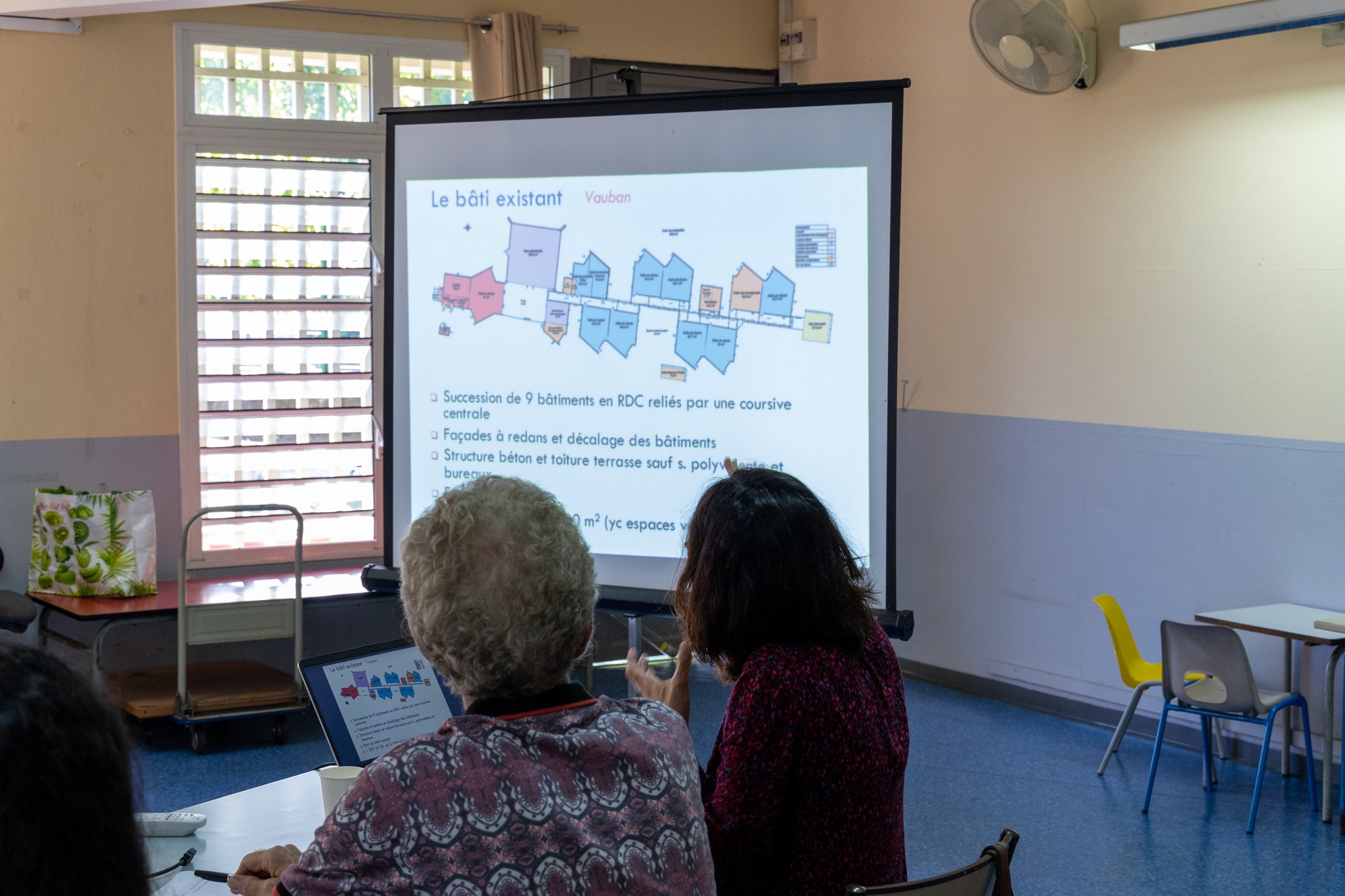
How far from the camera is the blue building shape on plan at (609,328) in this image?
339cm

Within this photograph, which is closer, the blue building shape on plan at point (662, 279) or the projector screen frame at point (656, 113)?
the projector screen frame at point (656, 113)

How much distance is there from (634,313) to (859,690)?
1849 mm

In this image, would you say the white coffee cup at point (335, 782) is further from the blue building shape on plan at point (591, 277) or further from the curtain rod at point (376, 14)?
the curtain rod at point (376, 14)

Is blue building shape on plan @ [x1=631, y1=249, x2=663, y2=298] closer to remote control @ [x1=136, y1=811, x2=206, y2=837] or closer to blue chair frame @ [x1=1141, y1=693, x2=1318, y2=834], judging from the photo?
remote control @ [x1=136, y1=811, x2=206, y2=837]

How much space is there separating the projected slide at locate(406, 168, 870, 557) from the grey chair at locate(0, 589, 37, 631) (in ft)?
5.90

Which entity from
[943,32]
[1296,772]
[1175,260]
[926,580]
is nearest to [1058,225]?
[1175,260]

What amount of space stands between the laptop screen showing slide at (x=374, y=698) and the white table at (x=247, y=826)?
0.34 ft

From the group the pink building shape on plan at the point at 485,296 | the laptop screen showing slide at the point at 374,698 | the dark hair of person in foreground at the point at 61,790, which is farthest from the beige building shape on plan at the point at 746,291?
the dark hair of person in foreground at the point at 61,790

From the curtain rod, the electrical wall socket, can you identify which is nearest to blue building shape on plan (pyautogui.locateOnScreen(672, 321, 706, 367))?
the curtain rod

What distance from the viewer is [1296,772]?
14.5 feet

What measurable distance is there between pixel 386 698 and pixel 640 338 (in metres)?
1.64

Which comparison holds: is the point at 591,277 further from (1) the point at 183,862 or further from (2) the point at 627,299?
(1) the point at 183,862

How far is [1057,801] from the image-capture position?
4219 mm

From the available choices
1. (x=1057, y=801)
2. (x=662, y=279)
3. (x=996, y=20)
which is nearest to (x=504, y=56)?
(x=996, y=20)
